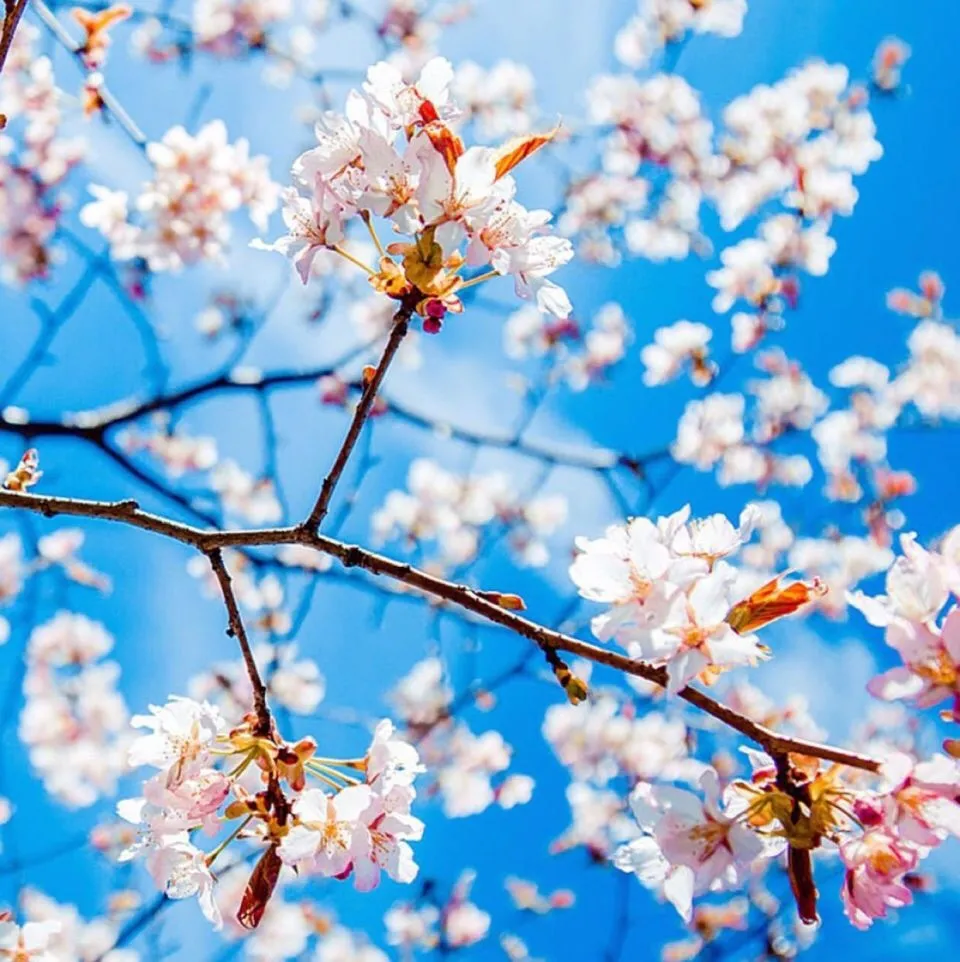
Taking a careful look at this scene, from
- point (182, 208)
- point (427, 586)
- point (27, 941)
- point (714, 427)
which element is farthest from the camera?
point (714, 427)

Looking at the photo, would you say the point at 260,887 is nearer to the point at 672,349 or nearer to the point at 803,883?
the point at 803,883

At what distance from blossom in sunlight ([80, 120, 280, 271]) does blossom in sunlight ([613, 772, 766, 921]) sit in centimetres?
419

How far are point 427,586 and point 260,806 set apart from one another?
1.64ft

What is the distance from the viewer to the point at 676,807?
4.73ft

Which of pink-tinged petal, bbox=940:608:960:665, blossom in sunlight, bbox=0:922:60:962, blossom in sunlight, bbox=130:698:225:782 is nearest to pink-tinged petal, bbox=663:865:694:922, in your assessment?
pink-tinged petal, bbox=940:608:960:665

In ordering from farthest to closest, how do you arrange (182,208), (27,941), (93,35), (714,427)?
(714,427) < (182,208) < (93,35) < (27,941)

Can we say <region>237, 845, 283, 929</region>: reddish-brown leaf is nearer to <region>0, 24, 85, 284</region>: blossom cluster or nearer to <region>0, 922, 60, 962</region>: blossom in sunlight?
<region>0, 922, 60, 962</region>: blossom in sunlight

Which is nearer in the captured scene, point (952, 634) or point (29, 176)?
point (952, 634)

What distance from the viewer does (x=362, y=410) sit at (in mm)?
1341

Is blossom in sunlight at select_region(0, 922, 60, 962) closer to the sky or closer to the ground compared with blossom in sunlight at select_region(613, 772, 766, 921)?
closer to the ground

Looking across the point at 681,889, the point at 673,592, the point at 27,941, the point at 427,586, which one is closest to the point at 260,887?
the point at 427,586

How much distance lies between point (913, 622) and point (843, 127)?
6.59 meters

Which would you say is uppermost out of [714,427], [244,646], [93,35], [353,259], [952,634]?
[714,427]

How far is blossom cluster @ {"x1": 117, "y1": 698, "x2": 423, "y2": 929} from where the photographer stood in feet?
4.78
